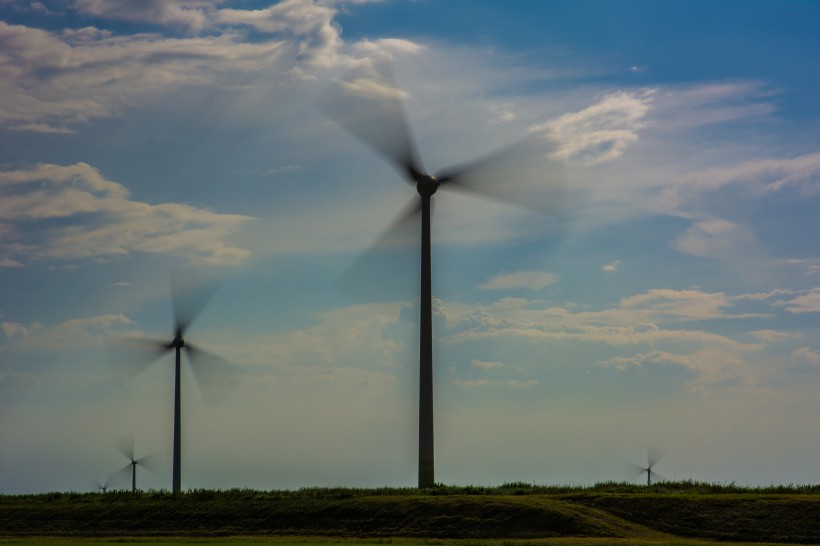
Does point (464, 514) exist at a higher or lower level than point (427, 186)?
lower

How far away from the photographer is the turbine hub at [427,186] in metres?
72.6

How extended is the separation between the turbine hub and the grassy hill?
63.9 feet

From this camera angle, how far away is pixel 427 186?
7269 cm

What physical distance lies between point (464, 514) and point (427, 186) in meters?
23.5

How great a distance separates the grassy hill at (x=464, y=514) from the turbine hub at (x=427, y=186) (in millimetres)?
19464

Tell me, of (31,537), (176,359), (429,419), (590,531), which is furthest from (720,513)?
(176,359)

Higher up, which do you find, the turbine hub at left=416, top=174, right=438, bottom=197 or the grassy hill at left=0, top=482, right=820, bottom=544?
the turbine hub at left=416, top=174, right=438, bottom=197

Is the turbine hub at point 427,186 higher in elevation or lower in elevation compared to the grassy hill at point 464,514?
higher

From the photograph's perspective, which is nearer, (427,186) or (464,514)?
(464,514)

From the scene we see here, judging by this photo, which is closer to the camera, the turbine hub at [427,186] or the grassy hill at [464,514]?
the grassy hill at [464,514]

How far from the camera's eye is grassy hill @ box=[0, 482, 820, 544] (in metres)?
55.1

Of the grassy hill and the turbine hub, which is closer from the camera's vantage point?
the grassy hill

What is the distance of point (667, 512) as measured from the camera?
189ft

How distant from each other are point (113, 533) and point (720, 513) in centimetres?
3584
